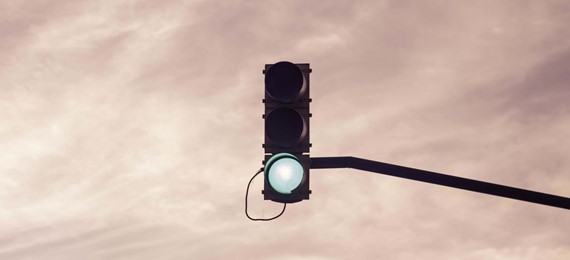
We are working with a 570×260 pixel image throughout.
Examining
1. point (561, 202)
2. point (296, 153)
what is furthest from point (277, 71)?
point (561, 202)

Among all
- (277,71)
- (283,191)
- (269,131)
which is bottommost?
(283,191)

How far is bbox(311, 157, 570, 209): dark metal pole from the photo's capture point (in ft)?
19.9

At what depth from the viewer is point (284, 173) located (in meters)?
5.80

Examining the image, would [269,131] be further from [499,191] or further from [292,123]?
[499,191]

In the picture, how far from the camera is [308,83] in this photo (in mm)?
5859

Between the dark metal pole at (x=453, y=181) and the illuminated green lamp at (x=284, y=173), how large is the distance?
36 cm

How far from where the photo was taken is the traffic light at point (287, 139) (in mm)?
5758

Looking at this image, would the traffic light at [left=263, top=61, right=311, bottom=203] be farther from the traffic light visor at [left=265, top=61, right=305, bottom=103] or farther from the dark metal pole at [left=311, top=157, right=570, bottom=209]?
the dark metal pole at [left=311, top=157, right=570, bottom=209]

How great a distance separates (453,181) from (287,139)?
4.61ft

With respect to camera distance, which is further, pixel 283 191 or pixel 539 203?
pixel 539 203

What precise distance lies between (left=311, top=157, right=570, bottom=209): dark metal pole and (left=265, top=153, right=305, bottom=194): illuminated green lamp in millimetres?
364

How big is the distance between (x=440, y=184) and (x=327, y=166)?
92 cm

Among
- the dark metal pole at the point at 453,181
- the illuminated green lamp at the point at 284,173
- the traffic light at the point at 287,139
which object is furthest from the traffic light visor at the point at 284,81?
the dark metal pole at the point at 453,181

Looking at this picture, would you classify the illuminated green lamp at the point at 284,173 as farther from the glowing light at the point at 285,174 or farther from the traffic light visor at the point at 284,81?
the traffic light visor at the point at 284,81
